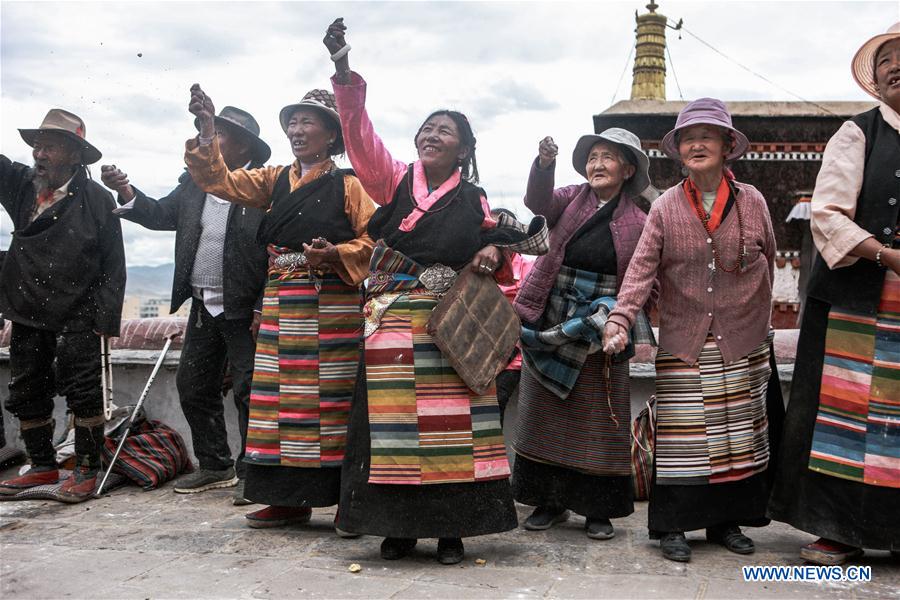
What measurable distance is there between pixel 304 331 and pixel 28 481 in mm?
2388

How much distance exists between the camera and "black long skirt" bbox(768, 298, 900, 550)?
12.7ft

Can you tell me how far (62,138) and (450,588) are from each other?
3.81 m

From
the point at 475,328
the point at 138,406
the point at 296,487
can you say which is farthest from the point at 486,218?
the point at 138,406

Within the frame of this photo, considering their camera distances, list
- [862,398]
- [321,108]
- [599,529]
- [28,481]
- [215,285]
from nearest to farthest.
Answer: [862,398], [599,529], [321,108], [215,285], [28,481]

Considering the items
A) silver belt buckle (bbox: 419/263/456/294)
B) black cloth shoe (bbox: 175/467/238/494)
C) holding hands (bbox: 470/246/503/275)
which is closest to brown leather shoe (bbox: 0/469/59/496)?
black cloth shoe (bbox: 175/467/238/494)

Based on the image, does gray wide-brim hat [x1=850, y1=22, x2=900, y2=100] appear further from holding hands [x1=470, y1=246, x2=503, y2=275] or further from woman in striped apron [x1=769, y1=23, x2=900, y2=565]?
holding hands [x1=470, y1=246, x2=503, y2=275]

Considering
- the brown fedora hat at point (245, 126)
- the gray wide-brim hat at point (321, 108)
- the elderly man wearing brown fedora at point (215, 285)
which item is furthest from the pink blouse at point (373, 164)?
the brown fedora hat at point (245, 126)

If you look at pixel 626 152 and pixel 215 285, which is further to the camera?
pixel 215 285

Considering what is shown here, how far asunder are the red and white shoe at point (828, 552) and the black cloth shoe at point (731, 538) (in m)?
0.24

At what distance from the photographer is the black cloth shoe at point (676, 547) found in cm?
409

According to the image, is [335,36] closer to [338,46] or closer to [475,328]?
[338,46]

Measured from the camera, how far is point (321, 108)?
4.81 m

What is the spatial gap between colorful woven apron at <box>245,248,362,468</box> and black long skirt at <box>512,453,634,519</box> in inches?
39.9

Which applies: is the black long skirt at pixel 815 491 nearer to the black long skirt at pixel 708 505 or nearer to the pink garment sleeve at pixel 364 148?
the black long skirt at pixel 708 505
